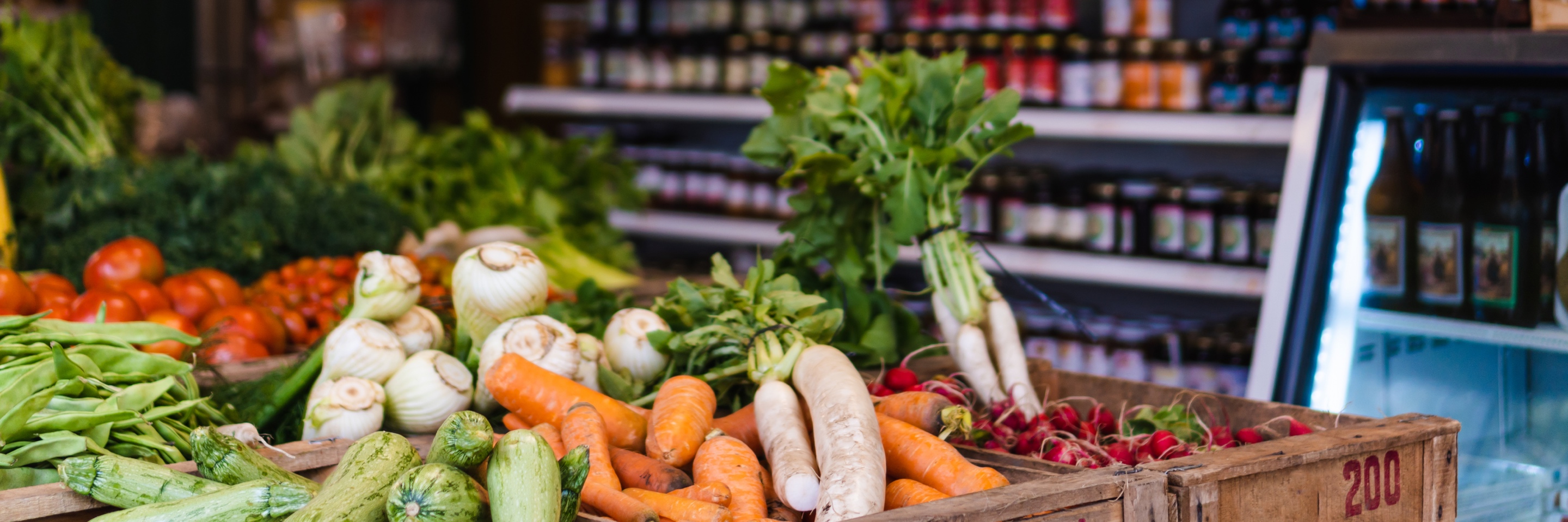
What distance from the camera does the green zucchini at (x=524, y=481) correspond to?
1188mm

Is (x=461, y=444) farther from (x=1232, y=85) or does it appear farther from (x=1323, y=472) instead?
(x=1232, y=85)

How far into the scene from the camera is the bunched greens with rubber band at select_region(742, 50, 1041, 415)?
1979 mm

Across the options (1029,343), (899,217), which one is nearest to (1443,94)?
(899,217)

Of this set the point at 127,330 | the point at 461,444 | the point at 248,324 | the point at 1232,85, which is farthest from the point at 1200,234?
the point at 127,330

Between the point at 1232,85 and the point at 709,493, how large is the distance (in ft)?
7.85

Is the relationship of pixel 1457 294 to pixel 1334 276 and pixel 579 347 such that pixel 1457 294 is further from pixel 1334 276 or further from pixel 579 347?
pixel 579 347

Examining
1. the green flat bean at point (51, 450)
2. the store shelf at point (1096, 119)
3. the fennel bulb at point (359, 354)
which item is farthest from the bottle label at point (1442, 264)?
the green flat bean at point (51, 450)

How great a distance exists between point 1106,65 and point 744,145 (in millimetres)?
1648

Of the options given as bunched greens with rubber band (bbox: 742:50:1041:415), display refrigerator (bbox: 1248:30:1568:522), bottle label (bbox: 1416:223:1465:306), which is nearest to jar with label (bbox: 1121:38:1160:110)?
display refrigerator (bbox: 1248:30:1568:522)

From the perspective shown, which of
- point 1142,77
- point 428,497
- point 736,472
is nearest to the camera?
point 428,497

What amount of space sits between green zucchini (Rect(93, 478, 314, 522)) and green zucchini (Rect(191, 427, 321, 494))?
0.08m

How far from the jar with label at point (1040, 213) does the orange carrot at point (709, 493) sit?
2.33 m

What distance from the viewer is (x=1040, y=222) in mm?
3561

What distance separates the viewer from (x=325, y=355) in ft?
5.73
